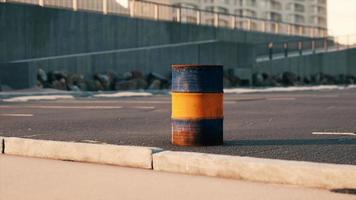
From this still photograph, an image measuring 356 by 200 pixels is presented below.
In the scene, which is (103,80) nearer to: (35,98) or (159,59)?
(159,59)

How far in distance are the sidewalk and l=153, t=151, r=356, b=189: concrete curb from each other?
11 centimetres

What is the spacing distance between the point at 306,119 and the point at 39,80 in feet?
53.6

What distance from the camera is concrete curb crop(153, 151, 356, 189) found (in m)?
5.19

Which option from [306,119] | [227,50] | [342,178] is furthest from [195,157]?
[227,50]

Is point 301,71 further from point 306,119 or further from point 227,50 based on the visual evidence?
point 306,119

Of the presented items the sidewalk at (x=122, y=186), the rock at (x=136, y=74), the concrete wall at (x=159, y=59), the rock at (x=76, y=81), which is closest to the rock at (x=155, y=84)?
the rock at (x=136, y=74)

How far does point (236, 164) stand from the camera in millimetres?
5754

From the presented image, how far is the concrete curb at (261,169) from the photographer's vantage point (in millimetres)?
5191

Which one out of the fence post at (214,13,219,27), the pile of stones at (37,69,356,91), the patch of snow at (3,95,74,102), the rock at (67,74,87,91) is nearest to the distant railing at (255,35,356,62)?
the pile of stones at (37,69,356,91)

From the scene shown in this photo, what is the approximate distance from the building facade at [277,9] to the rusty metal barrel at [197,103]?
81.7 metres

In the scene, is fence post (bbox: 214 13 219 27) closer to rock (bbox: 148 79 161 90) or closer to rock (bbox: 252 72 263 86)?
rock (bbox: 252 72 263 86)

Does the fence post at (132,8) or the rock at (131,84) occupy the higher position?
the fence post at (132,8)

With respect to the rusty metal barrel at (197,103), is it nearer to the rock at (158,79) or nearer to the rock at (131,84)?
the rock at (131,84)

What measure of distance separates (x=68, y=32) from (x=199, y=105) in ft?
72.0
